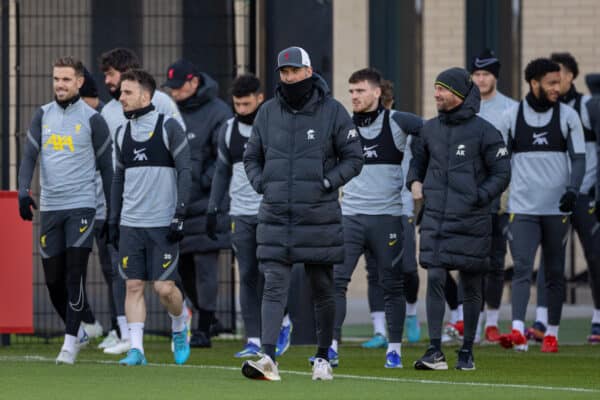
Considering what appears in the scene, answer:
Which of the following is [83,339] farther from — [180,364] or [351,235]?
[351,235]

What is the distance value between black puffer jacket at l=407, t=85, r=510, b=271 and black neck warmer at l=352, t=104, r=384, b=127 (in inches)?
31.6

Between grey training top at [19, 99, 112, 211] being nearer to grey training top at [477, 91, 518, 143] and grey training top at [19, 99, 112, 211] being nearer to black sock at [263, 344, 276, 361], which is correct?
black sock at [263, 344, 276, 361]

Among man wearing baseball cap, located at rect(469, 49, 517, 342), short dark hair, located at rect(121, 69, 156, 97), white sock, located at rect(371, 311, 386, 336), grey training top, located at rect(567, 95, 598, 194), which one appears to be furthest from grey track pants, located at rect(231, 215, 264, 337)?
grey training top, located at rect(567, 95, 598, 194)

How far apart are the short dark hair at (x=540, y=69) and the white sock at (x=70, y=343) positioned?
4.04 meters

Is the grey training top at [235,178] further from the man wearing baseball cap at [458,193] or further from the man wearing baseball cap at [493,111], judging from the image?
the man wearing baseball cap at [493,111]

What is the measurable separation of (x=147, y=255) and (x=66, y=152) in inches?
37.0

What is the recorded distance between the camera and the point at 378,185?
12656 mm

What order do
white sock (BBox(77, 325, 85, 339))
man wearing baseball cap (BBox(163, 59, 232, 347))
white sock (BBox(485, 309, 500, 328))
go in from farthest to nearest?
white sock (BBox(485, 309, 500, 328)) < man wearing baseball cap (BBox(163, 59, 232, 347)) < white sock (BBox(77, 325, 85, 339))

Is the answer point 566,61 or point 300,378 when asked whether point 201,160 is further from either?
point 300,378

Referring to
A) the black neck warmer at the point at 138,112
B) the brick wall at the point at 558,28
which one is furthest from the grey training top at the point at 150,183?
the brick wall at the point at 558,28

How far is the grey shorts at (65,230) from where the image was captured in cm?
1220

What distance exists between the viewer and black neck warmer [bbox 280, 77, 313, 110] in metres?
10.8

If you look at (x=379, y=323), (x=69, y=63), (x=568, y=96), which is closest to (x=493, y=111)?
(x=568, y=96)

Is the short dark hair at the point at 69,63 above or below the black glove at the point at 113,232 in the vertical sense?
above
